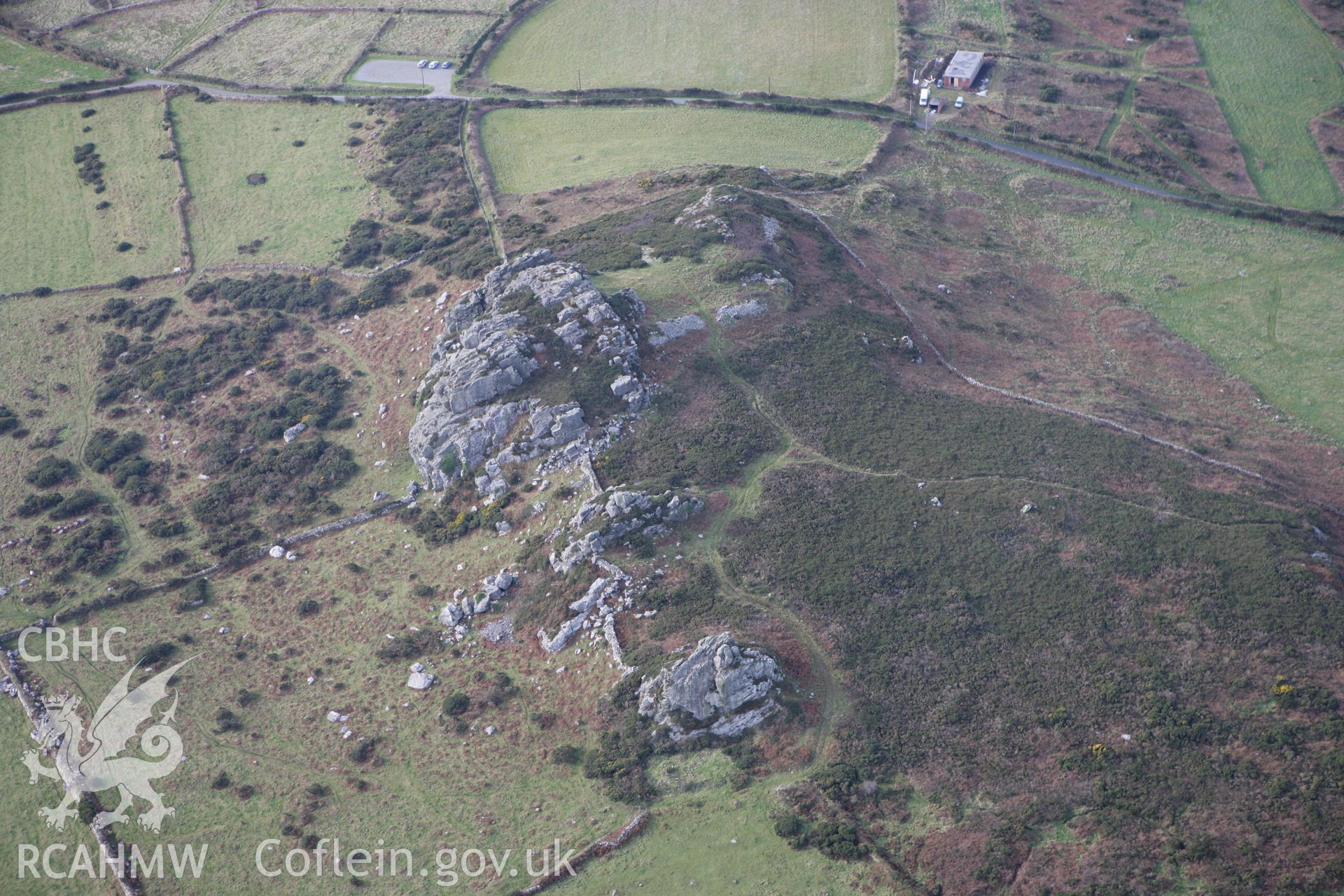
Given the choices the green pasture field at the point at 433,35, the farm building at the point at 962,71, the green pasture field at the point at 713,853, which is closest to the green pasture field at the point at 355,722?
the green pasture field at the point at 713,853

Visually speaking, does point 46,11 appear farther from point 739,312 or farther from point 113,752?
point 113,752

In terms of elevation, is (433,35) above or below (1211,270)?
above

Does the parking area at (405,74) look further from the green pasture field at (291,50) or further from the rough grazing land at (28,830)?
the rough grazing land at (28,830)

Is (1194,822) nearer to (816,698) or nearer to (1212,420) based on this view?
(816,698)

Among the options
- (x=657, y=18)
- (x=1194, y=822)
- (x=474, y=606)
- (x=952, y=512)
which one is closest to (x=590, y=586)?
(x=474, y=606)

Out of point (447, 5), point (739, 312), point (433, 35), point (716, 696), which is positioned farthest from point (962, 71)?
point (716, 696)

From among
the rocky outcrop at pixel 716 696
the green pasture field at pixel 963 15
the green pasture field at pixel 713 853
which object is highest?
the green pasture field at pixel 963 15

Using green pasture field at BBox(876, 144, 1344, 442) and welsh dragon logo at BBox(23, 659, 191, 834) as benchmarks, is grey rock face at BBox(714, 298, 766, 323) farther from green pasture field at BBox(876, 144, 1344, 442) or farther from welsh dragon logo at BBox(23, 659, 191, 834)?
welsh dragon logo at BBox(23, 659, 191, 834)
